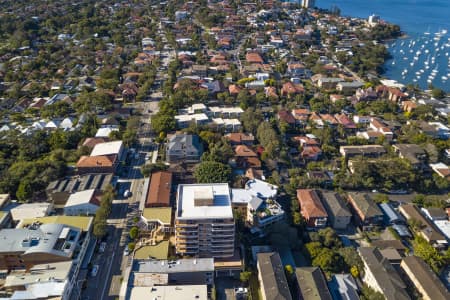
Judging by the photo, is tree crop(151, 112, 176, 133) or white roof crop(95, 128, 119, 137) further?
tree crop(151, 112, 176, 133)

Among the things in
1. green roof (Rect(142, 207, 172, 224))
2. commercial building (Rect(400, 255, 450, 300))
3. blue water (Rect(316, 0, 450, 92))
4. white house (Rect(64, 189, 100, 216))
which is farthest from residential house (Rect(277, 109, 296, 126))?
blue water (Rect(316, 0, 450, 92))

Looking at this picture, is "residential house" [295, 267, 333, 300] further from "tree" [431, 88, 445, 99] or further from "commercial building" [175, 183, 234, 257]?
"tree" [431, 88, 445, 99]

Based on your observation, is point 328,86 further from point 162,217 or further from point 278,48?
point 162,217

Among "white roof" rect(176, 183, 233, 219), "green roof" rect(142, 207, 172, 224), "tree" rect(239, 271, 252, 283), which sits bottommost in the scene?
"tree" rect(239, 271, 252, 283)

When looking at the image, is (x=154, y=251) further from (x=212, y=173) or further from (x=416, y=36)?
(x=416, y=36)

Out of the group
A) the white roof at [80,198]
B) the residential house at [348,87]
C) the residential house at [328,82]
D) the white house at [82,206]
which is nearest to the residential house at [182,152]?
the white roof at [80,198]

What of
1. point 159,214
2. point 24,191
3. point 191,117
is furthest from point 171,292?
point 191,117
